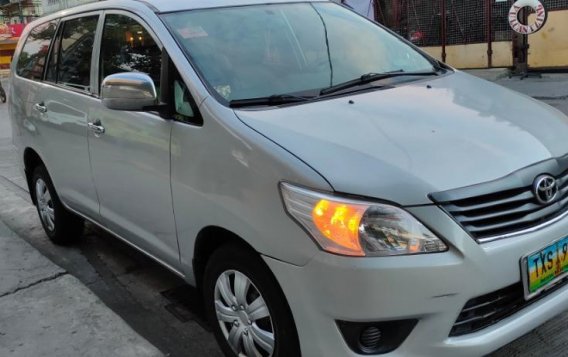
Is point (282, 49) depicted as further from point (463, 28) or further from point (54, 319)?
point (463, 28)

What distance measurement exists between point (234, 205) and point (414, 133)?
778 millimetres

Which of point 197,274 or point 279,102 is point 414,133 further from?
point 197,274

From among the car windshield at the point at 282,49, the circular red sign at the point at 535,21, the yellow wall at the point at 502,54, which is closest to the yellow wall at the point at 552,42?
the yellow wall at the point at 502,54

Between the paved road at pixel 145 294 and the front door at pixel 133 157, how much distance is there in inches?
17.8

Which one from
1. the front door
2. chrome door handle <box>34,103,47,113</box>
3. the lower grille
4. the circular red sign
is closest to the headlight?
the lower grille

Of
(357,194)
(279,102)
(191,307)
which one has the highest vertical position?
(279,102)

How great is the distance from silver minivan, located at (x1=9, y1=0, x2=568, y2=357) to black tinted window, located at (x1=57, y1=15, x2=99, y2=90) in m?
0.17

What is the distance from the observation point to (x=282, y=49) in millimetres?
3123

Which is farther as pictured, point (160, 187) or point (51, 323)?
point (51, 323)

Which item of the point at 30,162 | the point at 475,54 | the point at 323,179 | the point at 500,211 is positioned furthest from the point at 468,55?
the point at 323,179

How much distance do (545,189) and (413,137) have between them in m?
0.53

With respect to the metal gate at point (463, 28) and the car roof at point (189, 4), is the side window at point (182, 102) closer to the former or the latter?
the car roof at point (189, 4)

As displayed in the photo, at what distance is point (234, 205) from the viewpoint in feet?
7.77

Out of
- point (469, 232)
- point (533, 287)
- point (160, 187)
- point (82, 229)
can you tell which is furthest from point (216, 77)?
point (82, 229)
